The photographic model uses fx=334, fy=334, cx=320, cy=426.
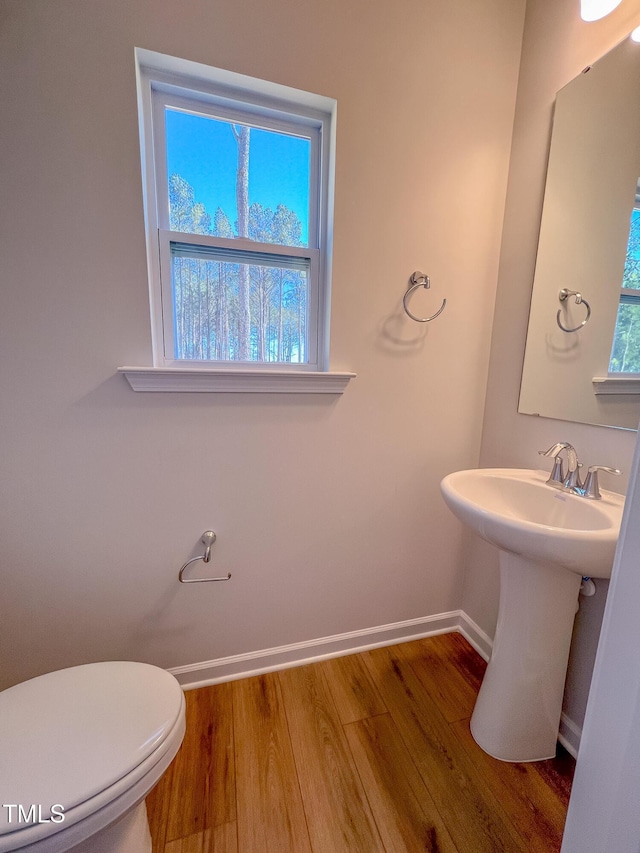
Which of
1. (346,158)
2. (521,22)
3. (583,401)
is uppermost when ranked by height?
(521,22)

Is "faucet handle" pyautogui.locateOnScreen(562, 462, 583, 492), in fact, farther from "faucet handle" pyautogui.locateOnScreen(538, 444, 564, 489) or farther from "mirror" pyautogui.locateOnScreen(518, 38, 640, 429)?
"mirror" pyautogui.locateOnScreen(518, 38, 640, 429)

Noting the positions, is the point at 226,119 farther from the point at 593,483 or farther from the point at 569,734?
the point at 569,734

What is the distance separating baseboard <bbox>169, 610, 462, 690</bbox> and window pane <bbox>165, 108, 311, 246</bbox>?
1.54 metres

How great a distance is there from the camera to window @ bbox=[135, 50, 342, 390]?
1044 mm

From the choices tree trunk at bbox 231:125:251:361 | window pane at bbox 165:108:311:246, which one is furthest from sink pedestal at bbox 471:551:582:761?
window pane at bbox 165:108:311:246

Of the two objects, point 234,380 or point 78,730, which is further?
point 234,380

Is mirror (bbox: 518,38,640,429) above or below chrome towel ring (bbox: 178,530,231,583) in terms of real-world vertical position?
above

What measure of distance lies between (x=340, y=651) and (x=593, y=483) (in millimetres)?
1145

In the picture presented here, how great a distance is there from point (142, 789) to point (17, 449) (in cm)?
88

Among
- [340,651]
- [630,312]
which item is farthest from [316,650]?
[630,312]

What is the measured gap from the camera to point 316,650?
1.38m

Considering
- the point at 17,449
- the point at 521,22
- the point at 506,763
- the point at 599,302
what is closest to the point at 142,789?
the point at 17,449

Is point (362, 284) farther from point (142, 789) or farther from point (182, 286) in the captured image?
point (142, 789)

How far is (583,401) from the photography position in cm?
104
